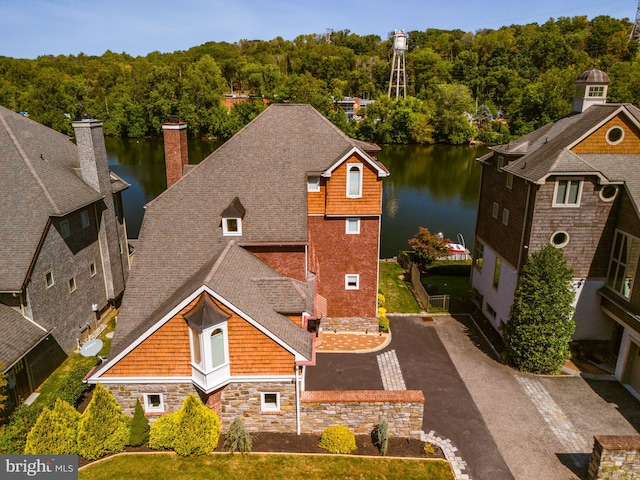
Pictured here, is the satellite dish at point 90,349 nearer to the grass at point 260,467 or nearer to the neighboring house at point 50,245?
the neighboring house at point 50,245

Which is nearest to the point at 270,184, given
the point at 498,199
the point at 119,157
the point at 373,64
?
the point at 498,199

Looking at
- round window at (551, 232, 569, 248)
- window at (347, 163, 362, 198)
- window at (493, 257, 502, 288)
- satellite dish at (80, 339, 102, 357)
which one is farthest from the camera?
window at (493, 257, 502, 288)

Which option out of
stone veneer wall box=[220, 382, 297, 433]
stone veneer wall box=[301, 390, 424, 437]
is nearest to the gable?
stone veneer wall box=[301, 390, 424, 437]

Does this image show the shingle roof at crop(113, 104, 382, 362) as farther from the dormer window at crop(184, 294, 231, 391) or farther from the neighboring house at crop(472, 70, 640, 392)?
the neighboring house at crop(472, 70, 640, 392)

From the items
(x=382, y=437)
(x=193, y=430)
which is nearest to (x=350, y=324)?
(x=382, y=437)

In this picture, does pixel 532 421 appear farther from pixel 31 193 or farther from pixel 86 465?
pixel 31 193

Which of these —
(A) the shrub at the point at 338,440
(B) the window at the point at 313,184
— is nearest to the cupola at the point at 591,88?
(B) the window at the point at 313,184
